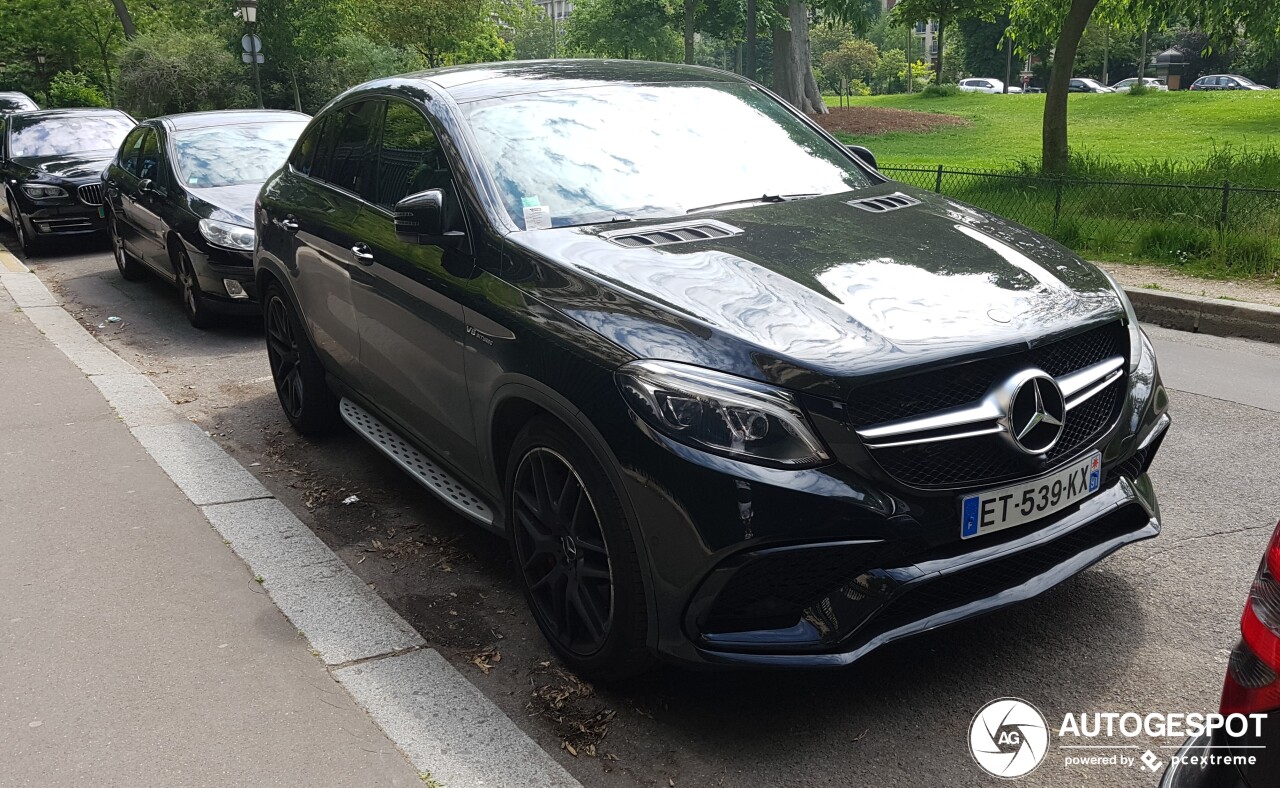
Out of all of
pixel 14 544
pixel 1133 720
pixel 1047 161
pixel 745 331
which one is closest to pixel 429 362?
pixel 745 331

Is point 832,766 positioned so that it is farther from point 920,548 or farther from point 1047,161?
point 1047,161

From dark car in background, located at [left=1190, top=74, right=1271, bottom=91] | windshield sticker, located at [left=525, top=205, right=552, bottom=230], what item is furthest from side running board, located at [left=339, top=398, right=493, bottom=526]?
dark car in background, located at [left=1190, top=74, right=1271, bottom=91]

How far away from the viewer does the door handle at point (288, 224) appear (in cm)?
566

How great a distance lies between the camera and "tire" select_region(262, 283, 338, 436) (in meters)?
5.92

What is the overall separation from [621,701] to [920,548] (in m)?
1.07

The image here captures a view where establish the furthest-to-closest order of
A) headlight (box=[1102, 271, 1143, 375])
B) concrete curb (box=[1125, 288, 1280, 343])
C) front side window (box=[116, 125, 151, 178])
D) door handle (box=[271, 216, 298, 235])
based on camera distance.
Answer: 1. front side window (box=[116, 125, 151, 178])
2. concrete curb (box=[1125, 288, 1280, 343])
3. door handle (box=[271, 216, 298, 235])
4. headlight (box=[1102, 271, 1143, 375])

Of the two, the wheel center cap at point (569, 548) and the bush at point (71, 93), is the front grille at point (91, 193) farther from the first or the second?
the bush at point (71, 93)

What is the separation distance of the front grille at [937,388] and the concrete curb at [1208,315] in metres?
5.61

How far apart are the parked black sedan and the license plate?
7.11m

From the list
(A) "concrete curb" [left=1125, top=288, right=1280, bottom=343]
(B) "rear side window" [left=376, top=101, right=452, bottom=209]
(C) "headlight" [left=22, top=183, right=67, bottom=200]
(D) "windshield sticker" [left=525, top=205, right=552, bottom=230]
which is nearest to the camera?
(D) "windshield sticker" [left=525, top=205, right=552, bottom=230]

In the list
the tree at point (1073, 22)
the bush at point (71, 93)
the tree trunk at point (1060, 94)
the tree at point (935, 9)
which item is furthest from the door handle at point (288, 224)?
the bush at point (71, 93)

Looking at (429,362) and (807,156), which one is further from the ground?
(807,156)

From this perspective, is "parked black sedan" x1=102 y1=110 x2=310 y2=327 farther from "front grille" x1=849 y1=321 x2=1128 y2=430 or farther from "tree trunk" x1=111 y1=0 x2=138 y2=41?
"tree trunk" x1=111 y1=0 x2=138 y2=41

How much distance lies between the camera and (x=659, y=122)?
455cm
